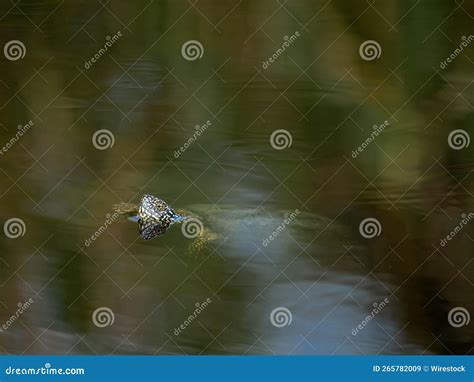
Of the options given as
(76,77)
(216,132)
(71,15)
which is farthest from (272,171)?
(71,15)

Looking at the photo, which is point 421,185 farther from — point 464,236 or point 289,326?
point 289,326

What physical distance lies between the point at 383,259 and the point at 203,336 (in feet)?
3.37

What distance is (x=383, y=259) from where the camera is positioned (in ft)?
8.72

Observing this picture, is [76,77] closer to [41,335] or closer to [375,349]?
[41,335]

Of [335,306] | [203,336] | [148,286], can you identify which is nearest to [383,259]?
[335,306]

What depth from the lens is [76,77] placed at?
271 cm

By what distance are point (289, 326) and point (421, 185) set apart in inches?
39.8

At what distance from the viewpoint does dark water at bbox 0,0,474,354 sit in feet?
8.73

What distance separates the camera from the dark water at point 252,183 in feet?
8.73

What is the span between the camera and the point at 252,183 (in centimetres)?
268

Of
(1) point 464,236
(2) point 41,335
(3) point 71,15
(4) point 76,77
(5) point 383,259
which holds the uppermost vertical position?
(1) point 464,236

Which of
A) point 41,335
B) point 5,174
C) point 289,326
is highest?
point 289,326

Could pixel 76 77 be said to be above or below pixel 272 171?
below

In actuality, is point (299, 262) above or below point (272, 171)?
below
